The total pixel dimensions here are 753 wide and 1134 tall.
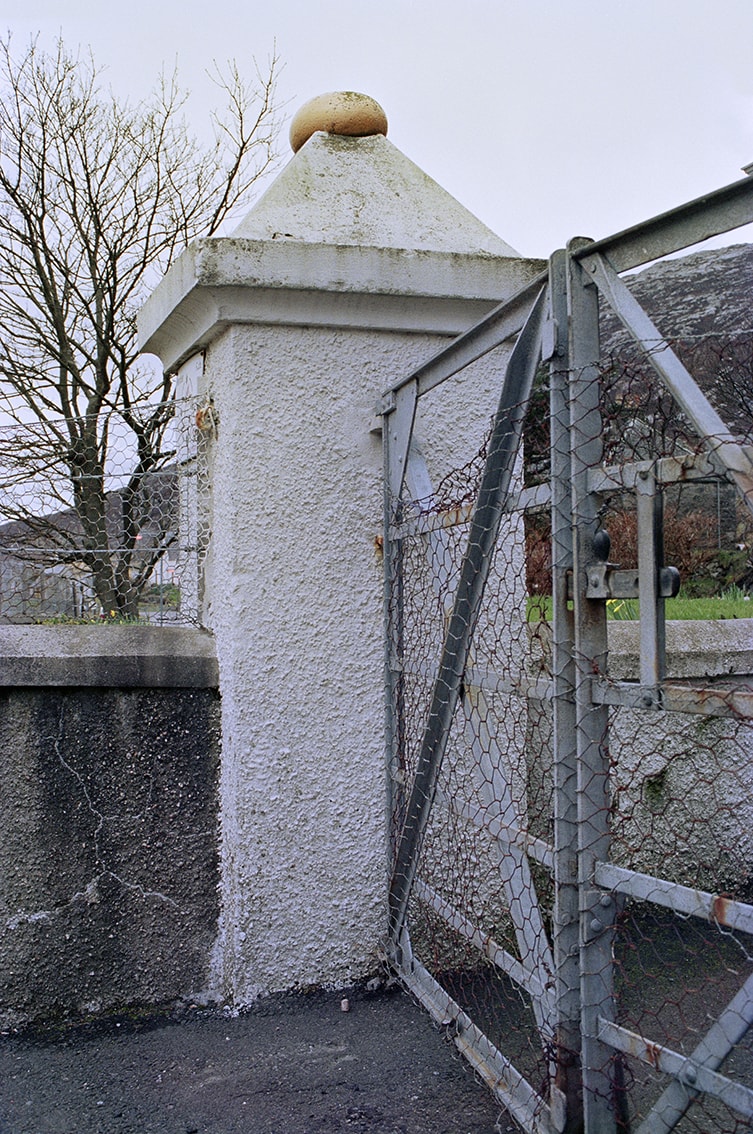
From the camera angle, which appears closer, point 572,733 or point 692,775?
point 572,733

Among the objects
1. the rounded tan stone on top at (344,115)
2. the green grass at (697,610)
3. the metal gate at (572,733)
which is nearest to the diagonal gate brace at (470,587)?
the metal gate at (572,733)

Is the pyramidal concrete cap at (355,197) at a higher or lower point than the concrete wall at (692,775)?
higher

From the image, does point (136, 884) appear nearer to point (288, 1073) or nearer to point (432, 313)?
point (288, 1073)

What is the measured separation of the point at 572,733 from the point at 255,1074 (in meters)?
1.27

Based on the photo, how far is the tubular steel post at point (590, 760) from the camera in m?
1.91

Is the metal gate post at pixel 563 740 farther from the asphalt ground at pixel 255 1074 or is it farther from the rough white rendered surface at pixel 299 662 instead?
the rough white rendered surface at pixel 299 662

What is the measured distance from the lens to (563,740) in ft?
6.43

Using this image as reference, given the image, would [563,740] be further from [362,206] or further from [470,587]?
[362,206]

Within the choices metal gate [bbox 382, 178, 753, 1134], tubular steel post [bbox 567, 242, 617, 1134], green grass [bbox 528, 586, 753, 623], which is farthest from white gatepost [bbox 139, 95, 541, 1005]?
green grass [bbox 528, 586, 753, 623]

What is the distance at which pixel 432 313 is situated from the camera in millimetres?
3049

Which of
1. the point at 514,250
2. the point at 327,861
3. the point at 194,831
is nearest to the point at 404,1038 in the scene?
the point at 327,861

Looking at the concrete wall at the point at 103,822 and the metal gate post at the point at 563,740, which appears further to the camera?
the concrete wall at the point at 103,822

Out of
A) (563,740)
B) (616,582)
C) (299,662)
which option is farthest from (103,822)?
(616,582)

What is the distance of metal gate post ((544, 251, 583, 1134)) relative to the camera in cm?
194
